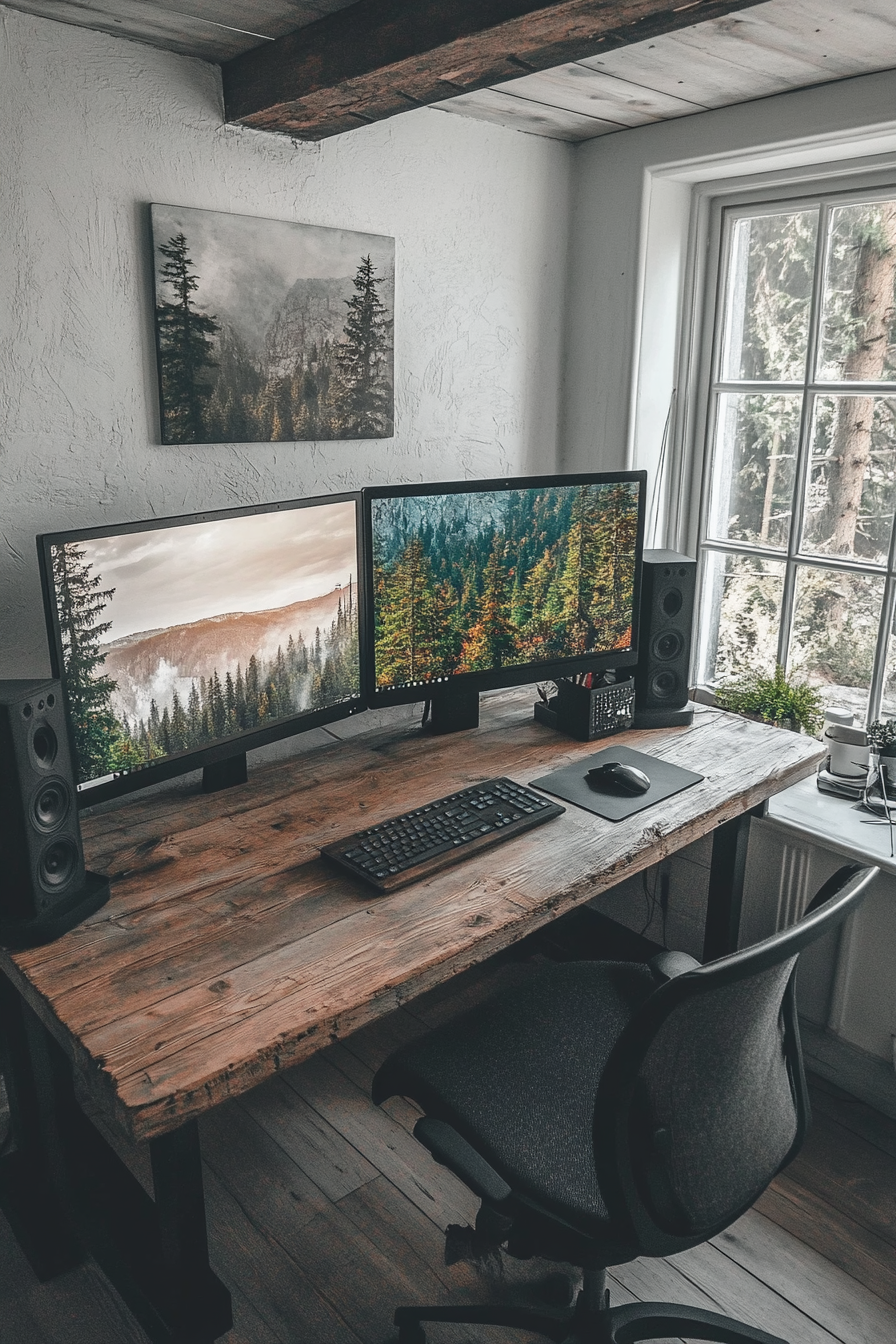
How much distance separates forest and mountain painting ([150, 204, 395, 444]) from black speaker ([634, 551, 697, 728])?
0.70 meters

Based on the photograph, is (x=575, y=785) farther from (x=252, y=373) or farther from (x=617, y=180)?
(x=617, y=180)

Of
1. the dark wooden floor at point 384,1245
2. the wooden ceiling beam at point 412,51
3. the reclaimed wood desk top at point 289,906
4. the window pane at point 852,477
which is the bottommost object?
the dark wooden floor at point 384,1245

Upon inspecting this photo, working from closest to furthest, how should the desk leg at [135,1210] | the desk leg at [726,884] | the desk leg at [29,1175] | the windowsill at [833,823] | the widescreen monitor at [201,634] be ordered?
the desk leg at [135,1210], the widescreen monitor at [201,634], the desk leg at [29,1175], the windowsill at [833,823], the desk leg at [726,884]

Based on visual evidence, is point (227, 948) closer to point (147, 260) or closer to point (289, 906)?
point (289, 906)

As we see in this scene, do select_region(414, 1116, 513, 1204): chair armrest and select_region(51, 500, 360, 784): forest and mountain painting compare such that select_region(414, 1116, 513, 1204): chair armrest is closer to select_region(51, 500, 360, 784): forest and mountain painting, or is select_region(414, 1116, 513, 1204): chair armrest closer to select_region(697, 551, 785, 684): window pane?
select_region(51, 500, 360, 784): forest and mountain painting

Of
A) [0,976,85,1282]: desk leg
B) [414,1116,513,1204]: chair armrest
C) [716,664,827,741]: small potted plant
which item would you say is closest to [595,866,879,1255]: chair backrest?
[414,1116,513,1204]: chair armrest

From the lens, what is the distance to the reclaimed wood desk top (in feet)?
3.69

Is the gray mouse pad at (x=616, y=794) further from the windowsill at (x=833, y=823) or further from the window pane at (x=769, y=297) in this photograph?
the window pane at (x=769, y=297)

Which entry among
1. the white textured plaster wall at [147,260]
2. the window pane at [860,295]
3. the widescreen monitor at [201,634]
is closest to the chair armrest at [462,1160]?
the widescreen monitor at [201,634]

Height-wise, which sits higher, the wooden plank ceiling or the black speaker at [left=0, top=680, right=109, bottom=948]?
the wooden plank ceiling

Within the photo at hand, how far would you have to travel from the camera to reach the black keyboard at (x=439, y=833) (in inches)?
58.5

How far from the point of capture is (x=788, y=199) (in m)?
2.25

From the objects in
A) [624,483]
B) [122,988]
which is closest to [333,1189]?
[122,988]

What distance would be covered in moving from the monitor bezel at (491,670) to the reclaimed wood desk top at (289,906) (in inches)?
4.9
